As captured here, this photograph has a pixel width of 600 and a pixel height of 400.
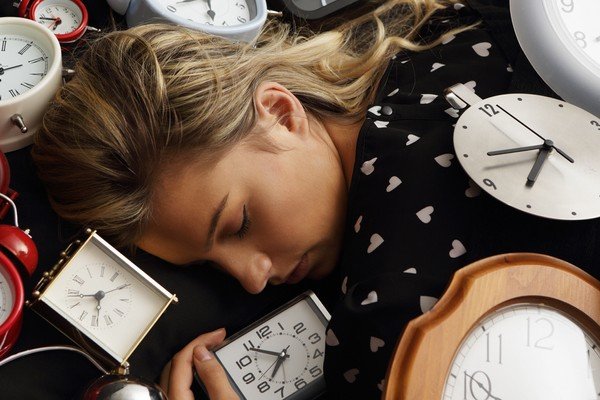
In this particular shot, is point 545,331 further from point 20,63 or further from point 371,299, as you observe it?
point 20,63

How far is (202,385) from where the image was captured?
122 centimetres

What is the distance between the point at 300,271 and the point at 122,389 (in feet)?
1.22

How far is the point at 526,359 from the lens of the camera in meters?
0.93

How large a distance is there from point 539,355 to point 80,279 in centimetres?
68

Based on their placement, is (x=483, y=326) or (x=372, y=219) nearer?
(x=483, y=326)

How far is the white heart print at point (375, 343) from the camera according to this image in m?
1.06

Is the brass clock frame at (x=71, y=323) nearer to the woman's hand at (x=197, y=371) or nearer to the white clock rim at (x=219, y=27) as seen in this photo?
the woman's hand at (x=197, y=371)

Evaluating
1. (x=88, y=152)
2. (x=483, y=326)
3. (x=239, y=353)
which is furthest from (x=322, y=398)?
(x=88, y=152)

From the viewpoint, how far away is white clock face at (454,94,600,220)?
42.0 inches

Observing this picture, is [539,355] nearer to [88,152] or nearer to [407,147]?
[407,147]

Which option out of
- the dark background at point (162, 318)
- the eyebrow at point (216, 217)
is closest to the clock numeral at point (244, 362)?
the dark background at point (162, 318)

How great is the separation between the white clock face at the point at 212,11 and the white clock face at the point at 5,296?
1.92 ft

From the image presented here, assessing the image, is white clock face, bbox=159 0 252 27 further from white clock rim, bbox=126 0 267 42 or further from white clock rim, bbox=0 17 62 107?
white clock rim, bbox=0 17 62 107

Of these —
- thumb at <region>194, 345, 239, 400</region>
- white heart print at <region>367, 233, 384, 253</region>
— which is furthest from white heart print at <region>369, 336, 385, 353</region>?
thumb at <region>194, 345, 239, 400</region>
